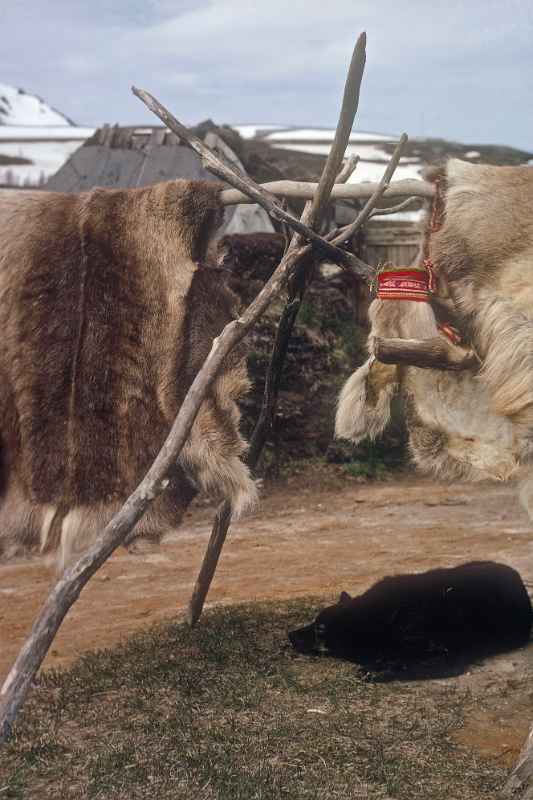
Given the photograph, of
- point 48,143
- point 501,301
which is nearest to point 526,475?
point 501,301

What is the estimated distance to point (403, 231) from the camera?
9.73 meters

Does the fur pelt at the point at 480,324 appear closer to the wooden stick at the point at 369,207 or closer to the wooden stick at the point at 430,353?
the wooden stick at the point at 430,353

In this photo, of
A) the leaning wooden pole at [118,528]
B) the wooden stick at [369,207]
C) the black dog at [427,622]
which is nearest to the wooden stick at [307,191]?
the wooden stick at [369,207]

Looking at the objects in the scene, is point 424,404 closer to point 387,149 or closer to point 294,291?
point 294,291

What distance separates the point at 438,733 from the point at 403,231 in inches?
281

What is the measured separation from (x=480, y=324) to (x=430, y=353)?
0.20m

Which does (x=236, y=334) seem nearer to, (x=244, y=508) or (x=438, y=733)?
(x=244, y=508)

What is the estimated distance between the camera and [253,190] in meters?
3.14

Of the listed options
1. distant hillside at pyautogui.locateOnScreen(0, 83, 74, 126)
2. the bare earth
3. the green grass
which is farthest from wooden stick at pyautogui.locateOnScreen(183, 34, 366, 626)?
distant hillside at pyautogui.locateOnScreen(0, 83, 74, 126)

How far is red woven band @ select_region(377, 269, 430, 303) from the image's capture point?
3.06 meters

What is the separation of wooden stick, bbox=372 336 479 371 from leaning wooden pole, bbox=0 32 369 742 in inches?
17.3

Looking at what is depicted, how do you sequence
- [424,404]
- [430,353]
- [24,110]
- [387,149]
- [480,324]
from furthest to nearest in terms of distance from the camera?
[24,110], [387,149], [424,404], [430,353], [480,324]

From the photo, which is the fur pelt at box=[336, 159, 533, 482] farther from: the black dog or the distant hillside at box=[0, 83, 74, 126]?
the distant hillside at box=[0, 83, 74, 126]

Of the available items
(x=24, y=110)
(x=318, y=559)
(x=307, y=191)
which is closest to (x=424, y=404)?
(x=307, y=191)
